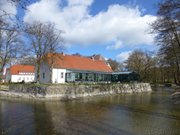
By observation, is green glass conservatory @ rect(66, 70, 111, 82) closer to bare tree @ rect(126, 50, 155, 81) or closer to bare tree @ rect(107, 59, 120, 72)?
bare tree @ rect(126, 50, 155, 81)

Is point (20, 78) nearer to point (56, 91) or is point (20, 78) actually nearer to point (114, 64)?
point (114, 64)

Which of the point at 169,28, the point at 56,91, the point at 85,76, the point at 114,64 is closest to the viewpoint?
the point at 169,28

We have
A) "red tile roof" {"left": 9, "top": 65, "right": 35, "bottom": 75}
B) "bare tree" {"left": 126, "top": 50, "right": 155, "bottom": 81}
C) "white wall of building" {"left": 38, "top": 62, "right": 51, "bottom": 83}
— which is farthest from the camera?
"red tile roof" {"left": 9, "top": 65, "right": 35, "bottom": 75}

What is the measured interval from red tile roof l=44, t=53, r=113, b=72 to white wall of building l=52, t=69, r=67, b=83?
685mm

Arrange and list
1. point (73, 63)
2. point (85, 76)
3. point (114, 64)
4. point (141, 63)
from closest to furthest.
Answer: point (85, 76)
point (73, 63)
point (141, 63)
point (114, 64)

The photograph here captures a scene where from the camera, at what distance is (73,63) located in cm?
4166

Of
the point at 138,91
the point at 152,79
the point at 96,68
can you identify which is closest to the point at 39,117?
the point at 138,91

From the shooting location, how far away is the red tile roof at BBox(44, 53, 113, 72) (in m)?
36.1

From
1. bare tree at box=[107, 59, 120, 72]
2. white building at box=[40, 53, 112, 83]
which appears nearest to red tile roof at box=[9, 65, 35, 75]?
white building at box=[40, 53, 112, 83]

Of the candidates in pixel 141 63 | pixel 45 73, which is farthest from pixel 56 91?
pixel 141 63

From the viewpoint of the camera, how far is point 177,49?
1941 cm

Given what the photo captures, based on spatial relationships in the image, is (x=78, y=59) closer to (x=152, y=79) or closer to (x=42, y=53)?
(x=42, y=53)

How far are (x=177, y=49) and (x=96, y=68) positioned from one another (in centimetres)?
2733

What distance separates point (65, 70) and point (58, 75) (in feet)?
5.03
